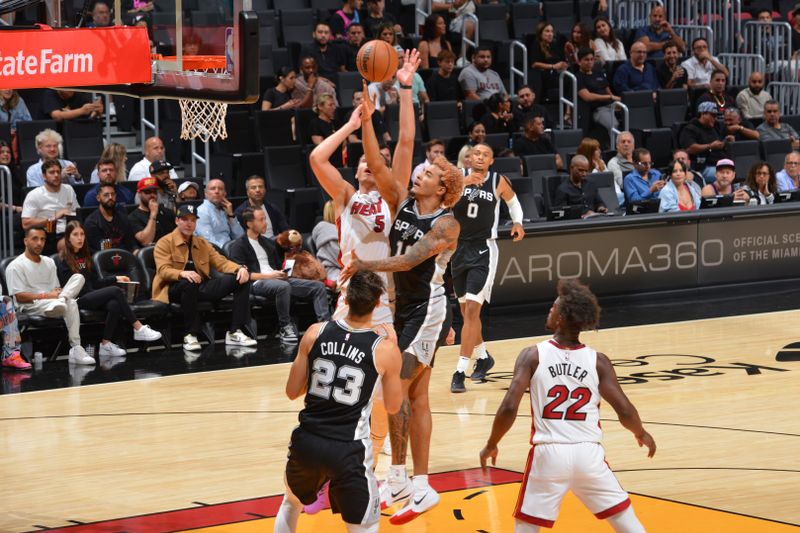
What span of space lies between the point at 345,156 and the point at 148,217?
280 cm

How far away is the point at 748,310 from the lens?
47.9 ft

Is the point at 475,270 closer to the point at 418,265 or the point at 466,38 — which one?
the point at 418,265

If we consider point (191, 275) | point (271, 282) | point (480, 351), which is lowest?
point (480, 351)

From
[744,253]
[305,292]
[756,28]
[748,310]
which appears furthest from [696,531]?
[756,28]

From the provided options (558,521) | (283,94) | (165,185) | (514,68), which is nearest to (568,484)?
(558,521)

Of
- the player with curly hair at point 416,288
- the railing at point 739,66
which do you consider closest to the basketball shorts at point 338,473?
the player with curly hair at point 416,288

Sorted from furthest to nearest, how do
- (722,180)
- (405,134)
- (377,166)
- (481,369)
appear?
(722,180)
(481,369)
(405,134)
(377,166)

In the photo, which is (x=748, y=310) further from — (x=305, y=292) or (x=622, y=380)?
(x=305, y=292)

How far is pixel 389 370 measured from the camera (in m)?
6.28

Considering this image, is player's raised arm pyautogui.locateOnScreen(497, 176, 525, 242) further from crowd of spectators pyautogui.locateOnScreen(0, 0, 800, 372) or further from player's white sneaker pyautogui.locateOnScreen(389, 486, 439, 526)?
player's white sneaker pyautogui.locateOnScreen(389, 486, 439, 526)

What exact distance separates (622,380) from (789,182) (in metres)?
6.75

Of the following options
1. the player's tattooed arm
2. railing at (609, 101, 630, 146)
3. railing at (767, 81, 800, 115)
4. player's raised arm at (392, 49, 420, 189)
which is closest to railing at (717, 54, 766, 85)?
railing at (767, 81, 800, 115)

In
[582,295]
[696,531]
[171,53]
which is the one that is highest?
[171,53]

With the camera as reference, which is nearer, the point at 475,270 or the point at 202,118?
the point at 202,118
